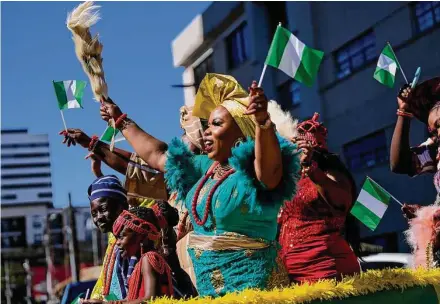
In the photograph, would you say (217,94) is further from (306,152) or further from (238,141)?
(306,152)

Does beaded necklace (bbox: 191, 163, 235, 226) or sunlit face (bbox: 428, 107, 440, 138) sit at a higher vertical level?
sunlit face (bbox: 428, 107, 440, 138)

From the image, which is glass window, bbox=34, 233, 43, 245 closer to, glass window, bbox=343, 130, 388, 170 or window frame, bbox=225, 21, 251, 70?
window frame, bbox=225, 21, 251, 70

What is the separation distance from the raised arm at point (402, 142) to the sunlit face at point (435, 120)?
0.61 ft

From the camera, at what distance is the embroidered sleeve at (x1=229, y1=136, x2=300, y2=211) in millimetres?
3127

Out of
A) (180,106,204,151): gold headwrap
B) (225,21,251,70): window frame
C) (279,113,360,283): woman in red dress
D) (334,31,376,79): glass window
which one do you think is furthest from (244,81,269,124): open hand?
(225,21,251,70): window frame

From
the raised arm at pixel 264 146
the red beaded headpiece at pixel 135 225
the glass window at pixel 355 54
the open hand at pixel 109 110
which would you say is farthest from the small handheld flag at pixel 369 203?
the glass window at pixel 355 54

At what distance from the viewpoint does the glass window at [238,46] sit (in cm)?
2550

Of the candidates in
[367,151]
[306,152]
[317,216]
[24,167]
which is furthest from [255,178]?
[24,167]

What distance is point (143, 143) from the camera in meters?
3.90

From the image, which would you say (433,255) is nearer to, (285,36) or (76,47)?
(285,36)

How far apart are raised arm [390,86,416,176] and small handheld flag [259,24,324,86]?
2.40ft

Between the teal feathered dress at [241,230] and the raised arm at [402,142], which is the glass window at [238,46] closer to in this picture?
the raised arm at [402,142]

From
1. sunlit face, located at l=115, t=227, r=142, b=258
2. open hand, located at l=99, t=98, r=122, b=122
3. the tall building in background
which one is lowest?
sunlit face, located at l=115, t=227, r=142, b=258

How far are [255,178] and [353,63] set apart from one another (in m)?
17.9
